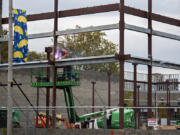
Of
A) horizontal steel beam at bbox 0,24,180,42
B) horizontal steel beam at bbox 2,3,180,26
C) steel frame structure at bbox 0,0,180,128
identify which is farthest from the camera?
horizontal steel beam at bbox 2,3,180,26

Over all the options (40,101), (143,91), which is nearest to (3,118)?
(40,101)

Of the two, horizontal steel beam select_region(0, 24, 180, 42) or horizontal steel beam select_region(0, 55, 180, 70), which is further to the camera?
horizontal steel beam select_region(0, 55, 180, 70)

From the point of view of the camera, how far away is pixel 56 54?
92.4 ft

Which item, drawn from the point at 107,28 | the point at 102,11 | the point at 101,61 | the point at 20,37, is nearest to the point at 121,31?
the point at 107,28

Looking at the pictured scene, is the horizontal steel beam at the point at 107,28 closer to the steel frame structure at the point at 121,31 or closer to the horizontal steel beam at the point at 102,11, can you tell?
the steel frame structure at the point at 121,31

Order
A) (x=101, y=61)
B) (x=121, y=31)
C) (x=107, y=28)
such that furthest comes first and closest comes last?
(x=101, y=61) → (x=107, y=28) → (x=121, y=31)

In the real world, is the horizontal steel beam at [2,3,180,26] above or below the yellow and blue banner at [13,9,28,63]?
above

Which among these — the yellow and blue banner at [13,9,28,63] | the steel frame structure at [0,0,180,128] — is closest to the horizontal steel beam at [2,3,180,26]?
the steel frame structure at [0,0,180,128]

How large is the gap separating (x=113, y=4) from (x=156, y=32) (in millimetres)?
3534

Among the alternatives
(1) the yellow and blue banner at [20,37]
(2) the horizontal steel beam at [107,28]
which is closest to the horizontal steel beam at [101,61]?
(2) the horizontal steel beam at [107,28]

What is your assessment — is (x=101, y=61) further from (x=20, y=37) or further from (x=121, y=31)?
(x=20, y=37)

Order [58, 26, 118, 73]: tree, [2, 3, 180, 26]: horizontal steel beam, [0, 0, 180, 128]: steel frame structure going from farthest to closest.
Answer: [58, 26, 118, 73]: tree
[2, 3, 180, 26]: horizontal steel beam
[0, 0, 180, 128]: steel frame structure

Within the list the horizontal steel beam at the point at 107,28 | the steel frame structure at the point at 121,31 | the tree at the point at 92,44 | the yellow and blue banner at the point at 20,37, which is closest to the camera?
the yellow and blue banner at the point at 20,37

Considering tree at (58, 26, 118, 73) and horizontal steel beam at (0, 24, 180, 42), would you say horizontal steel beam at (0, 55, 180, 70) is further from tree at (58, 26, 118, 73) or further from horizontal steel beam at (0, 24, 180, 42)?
tree at (58, 26, 118, 73)
